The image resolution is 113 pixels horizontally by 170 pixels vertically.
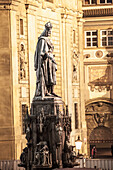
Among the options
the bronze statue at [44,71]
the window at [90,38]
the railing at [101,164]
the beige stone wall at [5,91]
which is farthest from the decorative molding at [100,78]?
the bronze statue at [44,71]

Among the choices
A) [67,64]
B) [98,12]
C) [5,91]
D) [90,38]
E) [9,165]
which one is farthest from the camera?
[90,38]

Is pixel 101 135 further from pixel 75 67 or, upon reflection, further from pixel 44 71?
pixel 44 71

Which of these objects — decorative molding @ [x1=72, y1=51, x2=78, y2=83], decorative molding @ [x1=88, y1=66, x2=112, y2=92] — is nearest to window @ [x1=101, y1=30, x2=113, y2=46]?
decorative molding @ [x1=88, y1=66, x2=112, y2=92]

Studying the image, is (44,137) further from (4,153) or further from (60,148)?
(4,153)

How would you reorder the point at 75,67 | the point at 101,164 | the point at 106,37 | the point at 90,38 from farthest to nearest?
1. the point at 90,38
2. the point at 106,37
3. the point at 75,67
4. the point at 101,164

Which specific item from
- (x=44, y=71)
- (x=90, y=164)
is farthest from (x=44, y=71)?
(x=90, y=164)

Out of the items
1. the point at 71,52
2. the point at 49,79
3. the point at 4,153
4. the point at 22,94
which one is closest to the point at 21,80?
the point at 22,94

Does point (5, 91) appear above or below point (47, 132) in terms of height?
above

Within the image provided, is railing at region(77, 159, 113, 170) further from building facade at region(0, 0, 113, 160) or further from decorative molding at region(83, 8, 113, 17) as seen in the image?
decorative molding at region(83, 8, 113, 17)

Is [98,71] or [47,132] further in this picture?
[98,71]

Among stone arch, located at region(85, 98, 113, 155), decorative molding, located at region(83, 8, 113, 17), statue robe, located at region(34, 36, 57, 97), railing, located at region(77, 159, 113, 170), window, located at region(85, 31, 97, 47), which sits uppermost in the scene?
decorative molding, located at region(83, 8, 113, 17)

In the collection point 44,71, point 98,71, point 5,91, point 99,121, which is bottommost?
point 99,121

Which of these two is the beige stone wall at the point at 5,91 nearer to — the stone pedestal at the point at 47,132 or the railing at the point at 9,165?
the railing at the point at 9,165

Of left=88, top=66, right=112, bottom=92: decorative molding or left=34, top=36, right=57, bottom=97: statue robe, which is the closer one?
left=34, top=36, right=57, bottom=97: statue robe
